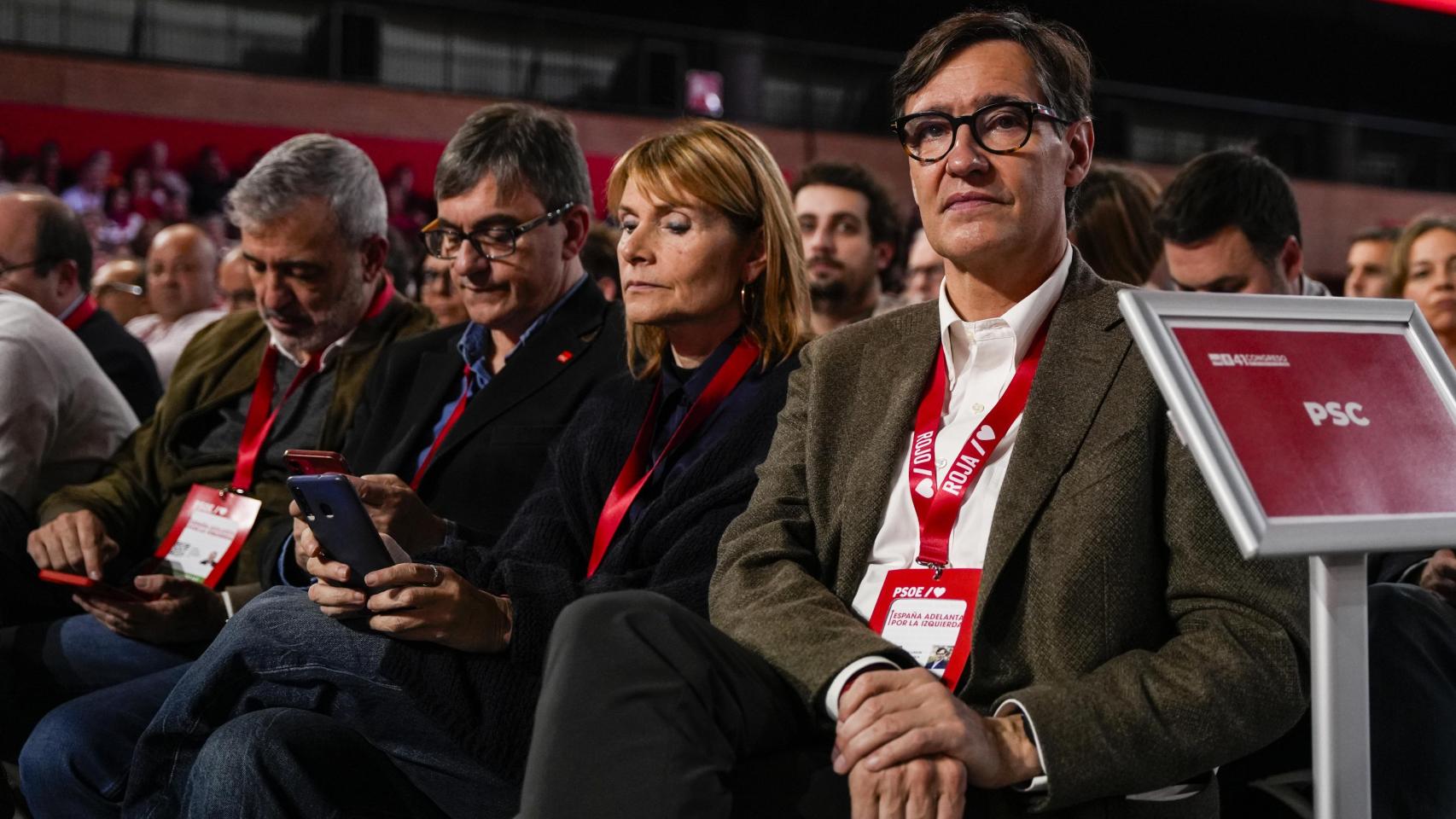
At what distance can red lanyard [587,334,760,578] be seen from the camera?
2.02m

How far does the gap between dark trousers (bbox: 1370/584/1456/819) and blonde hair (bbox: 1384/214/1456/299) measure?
1.52 meters

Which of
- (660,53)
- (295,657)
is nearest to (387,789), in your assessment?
(295,657)

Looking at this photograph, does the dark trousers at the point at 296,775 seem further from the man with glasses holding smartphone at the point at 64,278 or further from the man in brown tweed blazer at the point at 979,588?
the man with glasses holding smartphone at the point at 64,278

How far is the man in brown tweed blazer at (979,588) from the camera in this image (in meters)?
1.31

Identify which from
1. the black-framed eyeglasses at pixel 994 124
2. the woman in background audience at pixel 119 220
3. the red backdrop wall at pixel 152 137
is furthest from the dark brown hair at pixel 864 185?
the woman in background audience at pixel 119 220

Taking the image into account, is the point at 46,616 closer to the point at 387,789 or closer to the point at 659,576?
the point at 387,789

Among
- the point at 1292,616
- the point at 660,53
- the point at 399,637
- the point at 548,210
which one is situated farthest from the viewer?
the point at 660,53

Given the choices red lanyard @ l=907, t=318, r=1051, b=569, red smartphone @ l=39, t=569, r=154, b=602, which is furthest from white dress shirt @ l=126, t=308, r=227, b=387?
red lanyard @ l=907, t=318, r=1051, b=569

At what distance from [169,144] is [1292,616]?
30.5 ft

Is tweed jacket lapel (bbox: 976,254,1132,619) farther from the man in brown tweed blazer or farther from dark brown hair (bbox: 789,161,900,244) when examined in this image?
dark brown hair (bbox: 789,161,900,244)

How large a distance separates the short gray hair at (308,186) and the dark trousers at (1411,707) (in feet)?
6.76

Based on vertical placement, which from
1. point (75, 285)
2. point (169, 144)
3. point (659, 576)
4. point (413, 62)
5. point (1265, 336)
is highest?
point (413, 62)

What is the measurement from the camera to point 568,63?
1128 centimetres

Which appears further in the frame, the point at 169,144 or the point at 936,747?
the point at 169,144
